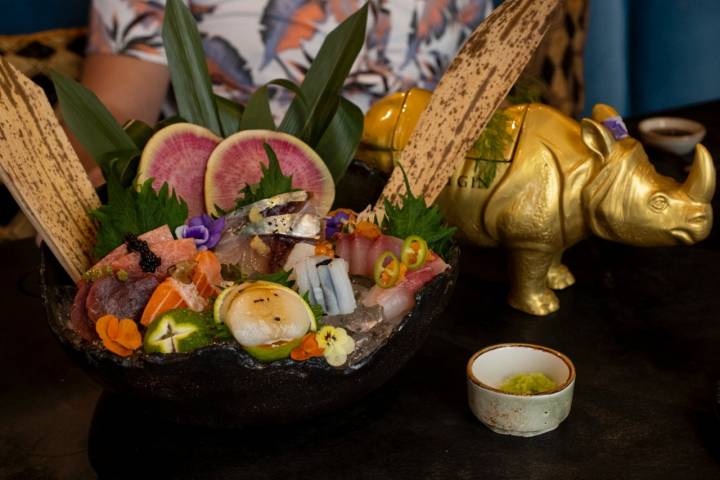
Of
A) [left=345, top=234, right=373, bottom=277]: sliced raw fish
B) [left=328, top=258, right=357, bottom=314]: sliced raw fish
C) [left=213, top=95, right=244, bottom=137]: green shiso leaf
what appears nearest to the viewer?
[left=328, top=258, right=357, bottom=314]: sliced raw fish

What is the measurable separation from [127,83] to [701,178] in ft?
4.42

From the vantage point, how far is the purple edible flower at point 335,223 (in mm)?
1153

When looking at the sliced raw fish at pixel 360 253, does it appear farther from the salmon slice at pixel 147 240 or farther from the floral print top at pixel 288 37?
the floral print top at pixel 288 37

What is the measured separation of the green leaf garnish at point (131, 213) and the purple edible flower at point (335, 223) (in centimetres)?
20

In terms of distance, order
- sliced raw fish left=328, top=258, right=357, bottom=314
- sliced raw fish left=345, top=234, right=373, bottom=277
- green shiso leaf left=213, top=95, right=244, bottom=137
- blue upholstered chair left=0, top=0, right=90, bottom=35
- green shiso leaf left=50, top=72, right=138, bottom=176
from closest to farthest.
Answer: sliced raw fish left=328, top=258, right=357, bottom=314, sliced raw fish left=345, top=234, right=373, bottom=277, green shiso leaf left=50, top=72, right=138, bottom=176, green shiso leaf left=213, top=95, right=244, bottom=137, blue upholstered chair left=0, top=0, right=90, bottom=35

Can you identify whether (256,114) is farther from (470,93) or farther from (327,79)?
(470,93)

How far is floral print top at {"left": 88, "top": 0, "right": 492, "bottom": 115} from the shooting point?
198 cm

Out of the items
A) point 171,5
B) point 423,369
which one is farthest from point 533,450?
point 171,5

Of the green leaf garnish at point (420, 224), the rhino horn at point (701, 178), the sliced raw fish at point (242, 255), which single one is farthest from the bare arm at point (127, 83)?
the rhino horn at point (701, 178)

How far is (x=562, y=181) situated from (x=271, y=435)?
1.76ft

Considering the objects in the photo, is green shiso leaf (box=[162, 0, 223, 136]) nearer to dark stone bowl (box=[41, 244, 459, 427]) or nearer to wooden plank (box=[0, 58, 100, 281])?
wooden plank (box=[0, 58, 100, 281])

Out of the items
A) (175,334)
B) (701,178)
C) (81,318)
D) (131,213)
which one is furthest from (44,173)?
(701,178)

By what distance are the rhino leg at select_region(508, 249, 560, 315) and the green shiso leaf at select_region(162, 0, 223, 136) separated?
0.54 m

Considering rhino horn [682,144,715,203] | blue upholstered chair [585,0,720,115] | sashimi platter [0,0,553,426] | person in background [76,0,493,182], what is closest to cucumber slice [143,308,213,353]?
sashimi platter [0,0,553,426]
